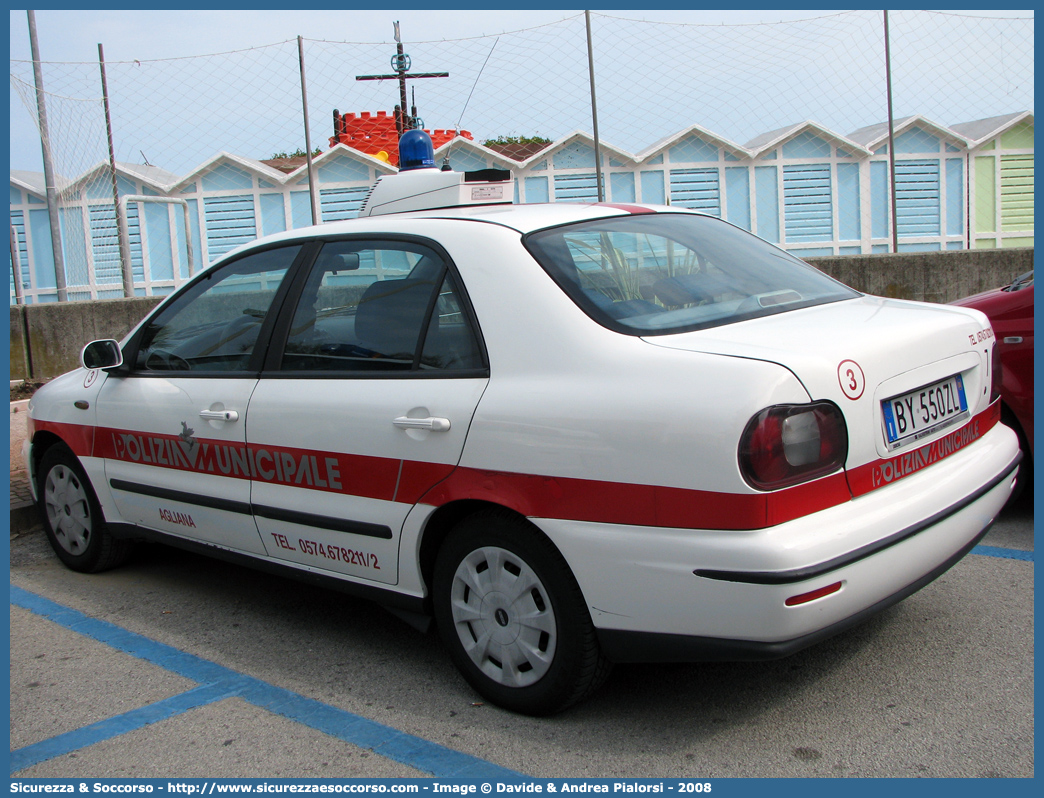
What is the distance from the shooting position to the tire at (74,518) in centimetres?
450

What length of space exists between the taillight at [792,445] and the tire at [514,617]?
65 cm

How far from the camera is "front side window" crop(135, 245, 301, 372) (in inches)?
146

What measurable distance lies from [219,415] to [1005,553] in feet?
10.9

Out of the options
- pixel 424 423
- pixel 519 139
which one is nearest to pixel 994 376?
pixel 424 423

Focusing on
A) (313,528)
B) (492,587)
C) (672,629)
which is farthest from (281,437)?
(672,629)

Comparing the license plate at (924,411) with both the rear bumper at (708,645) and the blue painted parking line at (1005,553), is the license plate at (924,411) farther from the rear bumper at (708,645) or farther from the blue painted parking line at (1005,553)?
Answer: the blue painted parking line at (1005,553)

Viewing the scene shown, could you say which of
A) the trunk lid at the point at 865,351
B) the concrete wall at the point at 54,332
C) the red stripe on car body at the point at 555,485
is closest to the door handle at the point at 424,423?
the red stripe on car body at the point at 555,485

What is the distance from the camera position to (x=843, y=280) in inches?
364

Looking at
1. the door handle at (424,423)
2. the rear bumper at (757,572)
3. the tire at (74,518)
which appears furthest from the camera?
the tire at (74,518)

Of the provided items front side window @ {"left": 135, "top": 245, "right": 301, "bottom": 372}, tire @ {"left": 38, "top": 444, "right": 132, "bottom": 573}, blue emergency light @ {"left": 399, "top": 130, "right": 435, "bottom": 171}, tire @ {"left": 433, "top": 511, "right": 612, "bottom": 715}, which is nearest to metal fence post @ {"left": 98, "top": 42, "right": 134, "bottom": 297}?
tire @ {"left": 38, "top": 444, "right": 132, "bottom": 573}

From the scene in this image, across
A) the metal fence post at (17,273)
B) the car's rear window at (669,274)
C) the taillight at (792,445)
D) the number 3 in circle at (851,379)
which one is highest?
the metal fence post at (17,273)

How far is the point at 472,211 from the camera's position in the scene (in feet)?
11.4

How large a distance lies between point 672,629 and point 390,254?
1652mm

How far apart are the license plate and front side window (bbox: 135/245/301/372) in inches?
89.1
